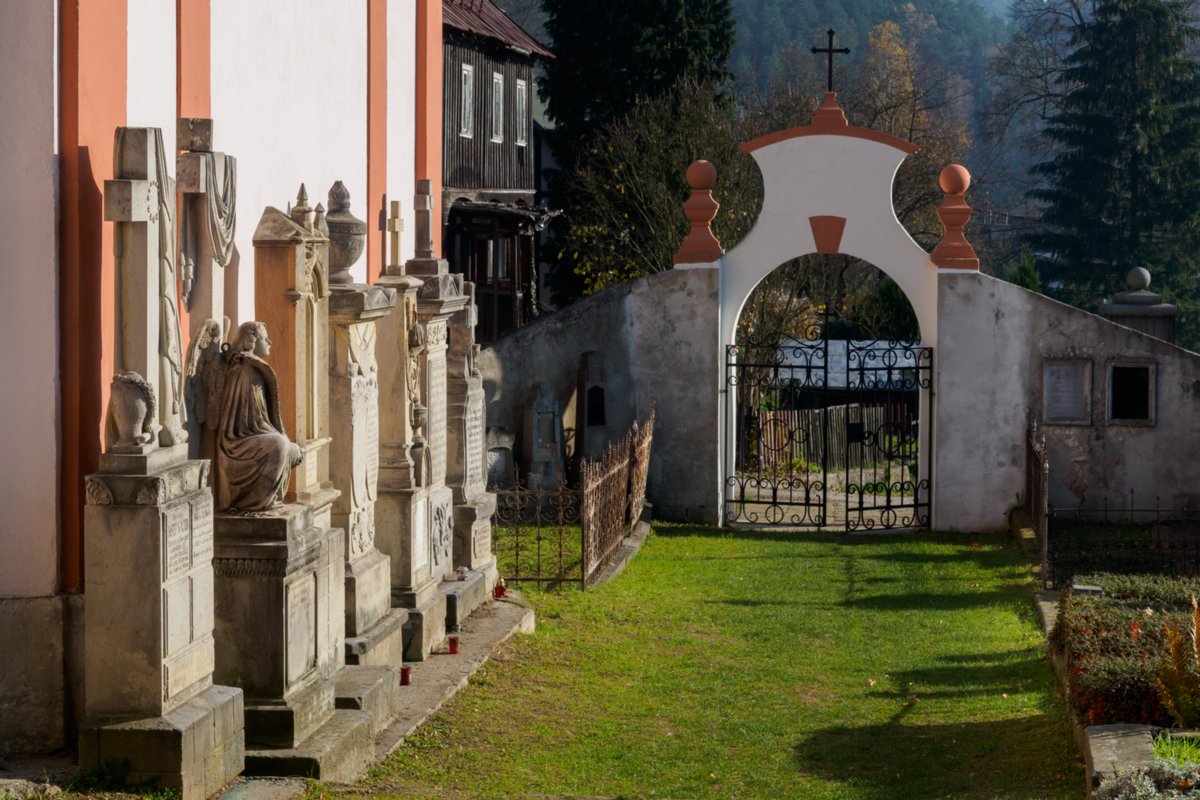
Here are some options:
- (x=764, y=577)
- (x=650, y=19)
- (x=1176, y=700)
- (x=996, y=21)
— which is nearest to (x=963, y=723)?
(x=1176, y=700)

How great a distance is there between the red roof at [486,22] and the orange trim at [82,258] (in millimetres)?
22510

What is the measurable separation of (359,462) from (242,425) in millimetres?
2206

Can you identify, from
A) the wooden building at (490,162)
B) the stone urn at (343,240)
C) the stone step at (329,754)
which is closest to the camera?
the stone step at (329,754)

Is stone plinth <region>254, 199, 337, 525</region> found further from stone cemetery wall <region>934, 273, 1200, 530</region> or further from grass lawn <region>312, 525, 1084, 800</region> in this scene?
stone cemetery wall <region>934, 273, 1200, 530</region>

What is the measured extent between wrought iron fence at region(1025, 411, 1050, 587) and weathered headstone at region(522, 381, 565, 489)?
5.50 m

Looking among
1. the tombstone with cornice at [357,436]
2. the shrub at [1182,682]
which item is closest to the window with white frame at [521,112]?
the tombstone with cornice at [357,436]

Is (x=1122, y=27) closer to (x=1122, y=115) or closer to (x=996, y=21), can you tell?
(x=1122, y=115)

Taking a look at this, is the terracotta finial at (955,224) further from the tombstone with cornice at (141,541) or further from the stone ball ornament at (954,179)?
the tombstone with cornice at (141,541)

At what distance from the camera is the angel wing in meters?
8.12

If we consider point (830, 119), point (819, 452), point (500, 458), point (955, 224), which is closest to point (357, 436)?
point (500, 458)

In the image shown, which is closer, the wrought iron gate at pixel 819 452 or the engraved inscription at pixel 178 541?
the engraved inscription at pixel 178 541

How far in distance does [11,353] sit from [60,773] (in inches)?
72.8

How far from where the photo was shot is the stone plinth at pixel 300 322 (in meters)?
9.04

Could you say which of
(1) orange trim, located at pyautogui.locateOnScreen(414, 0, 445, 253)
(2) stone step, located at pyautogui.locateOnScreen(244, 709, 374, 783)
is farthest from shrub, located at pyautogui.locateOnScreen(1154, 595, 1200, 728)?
(1) orange trim, located at pyautogui.locateOnScreen(414, 0, 445, 253)
